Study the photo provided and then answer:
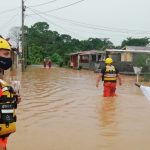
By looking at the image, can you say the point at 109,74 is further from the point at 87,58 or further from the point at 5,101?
the point at 87,58

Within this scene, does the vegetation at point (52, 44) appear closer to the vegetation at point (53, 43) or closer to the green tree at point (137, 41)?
the vegetation at point (53, 43)

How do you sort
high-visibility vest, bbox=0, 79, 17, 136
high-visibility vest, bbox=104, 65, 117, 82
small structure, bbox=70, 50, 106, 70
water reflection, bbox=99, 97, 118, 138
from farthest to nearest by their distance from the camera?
small structure, bbox=70, 50, 106, 70, high-visibility vest, bbox=104, 65, 117, 82, water reflection, bbox=99, 97, 118, 138, high-visibility vest, bbox=0, 79, 17, 136

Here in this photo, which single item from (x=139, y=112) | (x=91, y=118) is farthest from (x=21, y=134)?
(x=139, y=112)

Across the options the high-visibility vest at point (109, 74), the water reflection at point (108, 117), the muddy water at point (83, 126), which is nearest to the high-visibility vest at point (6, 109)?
the muddy water at point (83, 126)

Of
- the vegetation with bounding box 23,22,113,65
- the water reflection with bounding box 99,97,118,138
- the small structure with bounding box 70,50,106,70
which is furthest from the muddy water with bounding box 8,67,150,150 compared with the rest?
the vegetation with bounding box 23,22,113,65

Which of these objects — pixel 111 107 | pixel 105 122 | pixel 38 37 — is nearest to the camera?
pixel 105 122

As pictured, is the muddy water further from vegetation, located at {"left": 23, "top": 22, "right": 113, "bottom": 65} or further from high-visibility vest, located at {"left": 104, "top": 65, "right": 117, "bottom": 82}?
vegetation, located at {"left": 23, "top": 22, "right": 113, "bottom": 65}

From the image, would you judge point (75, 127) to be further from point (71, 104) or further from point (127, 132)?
point (71, 104)

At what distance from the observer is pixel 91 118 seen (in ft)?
35.5

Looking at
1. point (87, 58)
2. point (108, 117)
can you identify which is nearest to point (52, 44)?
point (87, 58)

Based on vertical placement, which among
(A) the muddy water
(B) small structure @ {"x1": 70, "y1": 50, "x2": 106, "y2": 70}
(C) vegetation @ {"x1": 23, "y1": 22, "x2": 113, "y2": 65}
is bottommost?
(A) the muddy water

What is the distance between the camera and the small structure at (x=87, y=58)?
55.1 m

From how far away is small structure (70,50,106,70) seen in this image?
55056 mm

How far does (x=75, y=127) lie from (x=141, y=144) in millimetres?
2025
